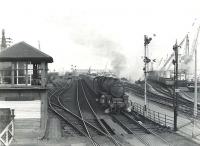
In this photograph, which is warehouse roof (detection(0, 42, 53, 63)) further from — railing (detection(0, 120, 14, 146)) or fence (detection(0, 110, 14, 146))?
railing (detection(0, 120, 14, 146))

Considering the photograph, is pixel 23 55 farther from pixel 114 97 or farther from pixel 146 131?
pixel 114 97

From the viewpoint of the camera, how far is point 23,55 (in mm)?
21531

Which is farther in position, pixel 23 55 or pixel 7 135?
pixel 23 55

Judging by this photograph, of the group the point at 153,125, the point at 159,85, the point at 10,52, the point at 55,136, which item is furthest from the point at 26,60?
the point at 159,85

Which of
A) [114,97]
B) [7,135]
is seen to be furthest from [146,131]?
[114,97]

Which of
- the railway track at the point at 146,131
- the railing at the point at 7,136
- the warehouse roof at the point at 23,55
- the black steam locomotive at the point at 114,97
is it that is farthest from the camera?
the black steam locomotive at the point at 114,97

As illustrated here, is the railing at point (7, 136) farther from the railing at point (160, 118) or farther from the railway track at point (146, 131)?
the railing at point (160, 118)

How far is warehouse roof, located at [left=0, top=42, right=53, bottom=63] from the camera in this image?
2134 cm

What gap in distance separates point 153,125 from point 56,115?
9.88 m

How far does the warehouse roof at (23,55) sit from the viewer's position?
2134 cm

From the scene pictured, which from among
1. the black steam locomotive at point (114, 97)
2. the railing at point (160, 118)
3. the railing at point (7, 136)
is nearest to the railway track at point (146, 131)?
the railing at point (160, 118)

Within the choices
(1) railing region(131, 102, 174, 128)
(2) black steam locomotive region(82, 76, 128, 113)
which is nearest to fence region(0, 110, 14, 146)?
(1) railing region(131, 102, 174, 128)

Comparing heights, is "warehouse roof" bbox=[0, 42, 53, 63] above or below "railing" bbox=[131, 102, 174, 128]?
above

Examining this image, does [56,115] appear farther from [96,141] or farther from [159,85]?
[159,85]
